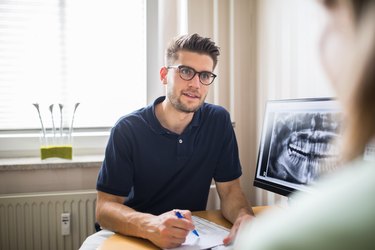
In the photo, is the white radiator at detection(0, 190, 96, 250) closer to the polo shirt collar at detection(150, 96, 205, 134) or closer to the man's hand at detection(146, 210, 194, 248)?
the polo shirt collar at detection(150, 96, 205, 134)

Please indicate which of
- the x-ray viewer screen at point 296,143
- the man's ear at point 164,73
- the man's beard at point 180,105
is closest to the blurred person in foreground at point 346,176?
the x-ray viewer screen at point 296,143

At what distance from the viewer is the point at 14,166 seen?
1698 mm

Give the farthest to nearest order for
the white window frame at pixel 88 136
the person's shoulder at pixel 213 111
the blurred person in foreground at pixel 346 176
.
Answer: the white window frame at pixel 88 136 → the person's shoulder at pixel 213 111 → the blurred person in foreground at pixel 346 176

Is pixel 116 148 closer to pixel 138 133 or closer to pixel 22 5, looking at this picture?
pixel 138 133

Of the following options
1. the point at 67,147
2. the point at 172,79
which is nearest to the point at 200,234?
the point at 172,79

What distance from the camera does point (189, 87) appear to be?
4.86 feet

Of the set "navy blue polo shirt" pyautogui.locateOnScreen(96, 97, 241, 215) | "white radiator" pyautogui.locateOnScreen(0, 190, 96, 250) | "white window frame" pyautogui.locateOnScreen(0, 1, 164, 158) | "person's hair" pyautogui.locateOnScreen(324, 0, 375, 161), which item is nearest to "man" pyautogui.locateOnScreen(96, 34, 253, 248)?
"navy blue polo shirt" pyautogui.locateOnScreen(96, 97, 241, 215)

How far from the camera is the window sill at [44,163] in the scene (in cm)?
170

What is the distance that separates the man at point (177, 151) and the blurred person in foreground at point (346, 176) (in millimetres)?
996

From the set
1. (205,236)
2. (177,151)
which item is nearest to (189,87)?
(177,151)

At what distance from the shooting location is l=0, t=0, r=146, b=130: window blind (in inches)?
76.9

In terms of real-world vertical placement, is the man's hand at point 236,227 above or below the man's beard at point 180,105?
below

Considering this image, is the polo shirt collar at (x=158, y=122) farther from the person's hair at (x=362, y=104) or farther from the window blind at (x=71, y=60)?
the person's hair at (x=362, y=104)

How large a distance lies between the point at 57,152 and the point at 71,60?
580 millimetres
